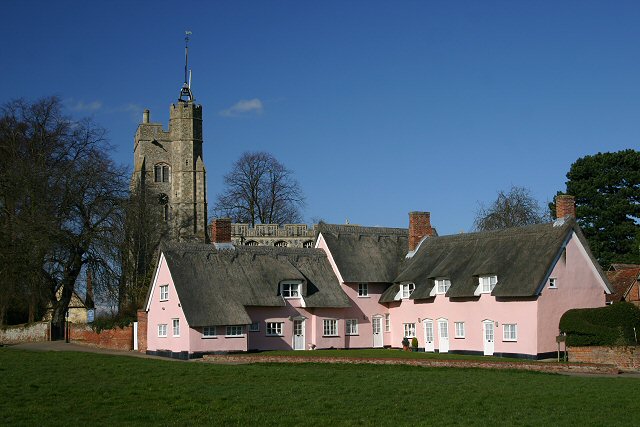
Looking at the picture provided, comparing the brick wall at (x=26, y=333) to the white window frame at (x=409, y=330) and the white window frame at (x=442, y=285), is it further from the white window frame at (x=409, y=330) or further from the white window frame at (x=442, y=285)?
the white window frame at (x=442, y=285)

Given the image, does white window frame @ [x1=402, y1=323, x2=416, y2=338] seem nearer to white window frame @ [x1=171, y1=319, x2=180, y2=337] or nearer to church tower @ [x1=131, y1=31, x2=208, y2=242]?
white window frame @ [x1=171, y1=319, x2=180, y2=337]

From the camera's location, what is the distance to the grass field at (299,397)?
18.6 meters

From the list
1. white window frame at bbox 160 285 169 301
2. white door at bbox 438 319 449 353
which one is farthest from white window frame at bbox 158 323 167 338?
white door at bbox 438 319 449 353

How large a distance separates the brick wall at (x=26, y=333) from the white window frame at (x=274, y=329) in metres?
15.4

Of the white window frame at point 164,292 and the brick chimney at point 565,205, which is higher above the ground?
the brick chimney at point 565,205

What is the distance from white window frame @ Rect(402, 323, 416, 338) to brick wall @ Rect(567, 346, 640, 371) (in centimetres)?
1309

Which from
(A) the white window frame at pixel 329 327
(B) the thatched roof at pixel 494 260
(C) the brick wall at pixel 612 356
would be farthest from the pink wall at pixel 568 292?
(A) the white window frame at pixel 329 327

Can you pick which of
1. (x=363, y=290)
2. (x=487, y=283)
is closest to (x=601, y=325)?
(x=487, y=283)

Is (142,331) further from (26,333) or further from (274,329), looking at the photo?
(26,333)

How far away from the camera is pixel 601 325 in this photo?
1463 inches

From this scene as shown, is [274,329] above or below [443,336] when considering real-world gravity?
above

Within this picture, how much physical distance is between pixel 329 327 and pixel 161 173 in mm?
52025

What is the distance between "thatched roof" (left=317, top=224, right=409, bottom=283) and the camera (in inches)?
1993

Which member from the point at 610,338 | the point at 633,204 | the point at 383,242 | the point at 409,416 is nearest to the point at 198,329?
the point at 383,242
